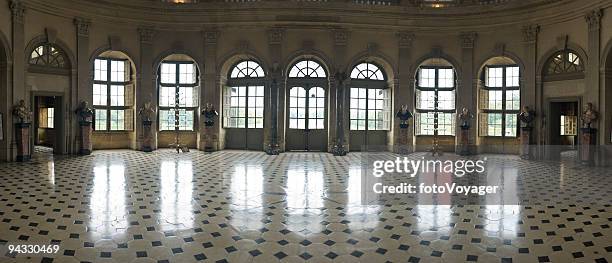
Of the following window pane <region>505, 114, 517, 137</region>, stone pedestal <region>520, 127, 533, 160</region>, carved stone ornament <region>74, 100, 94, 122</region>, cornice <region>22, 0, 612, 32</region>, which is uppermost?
cornice <region>22, 0, 612, 32</region>

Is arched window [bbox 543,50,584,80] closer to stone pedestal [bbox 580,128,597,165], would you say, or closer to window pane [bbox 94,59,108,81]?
stone pedestal [bbox 580,128,597,165]

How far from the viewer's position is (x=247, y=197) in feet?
24.6

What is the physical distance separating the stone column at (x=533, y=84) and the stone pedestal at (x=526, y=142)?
121 millimetres

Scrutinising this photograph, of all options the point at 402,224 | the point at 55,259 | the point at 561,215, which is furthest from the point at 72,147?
the point at 561,215

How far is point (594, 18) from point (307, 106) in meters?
9.41

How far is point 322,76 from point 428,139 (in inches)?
190

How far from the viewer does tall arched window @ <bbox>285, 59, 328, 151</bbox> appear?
16.6 metres

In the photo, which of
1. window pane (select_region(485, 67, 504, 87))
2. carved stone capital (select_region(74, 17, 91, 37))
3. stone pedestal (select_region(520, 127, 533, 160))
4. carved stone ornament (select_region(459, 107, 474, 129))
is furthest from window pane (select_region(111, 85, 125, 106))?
stone pedestal (select_region(520, 127, 533, 160))

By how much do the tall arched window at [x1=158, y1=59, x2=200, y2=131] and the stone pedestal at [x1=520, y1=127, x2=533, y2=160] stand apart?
11.6 m

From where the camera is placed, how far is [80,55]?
14.5 m

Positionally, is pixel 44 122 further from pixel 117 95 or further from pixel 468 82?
pixel 468 82

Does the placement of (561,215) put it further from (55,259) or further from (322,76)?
(322,76)

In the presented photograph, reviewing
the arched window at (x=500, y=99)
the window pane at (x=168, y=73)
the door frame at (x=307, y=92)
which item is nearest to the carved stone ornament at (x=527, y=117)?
the arched window at (x=500, y=99)

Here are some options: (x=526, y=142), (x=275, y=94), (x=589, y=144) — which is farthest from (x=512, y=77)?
(x=275, y=94)
